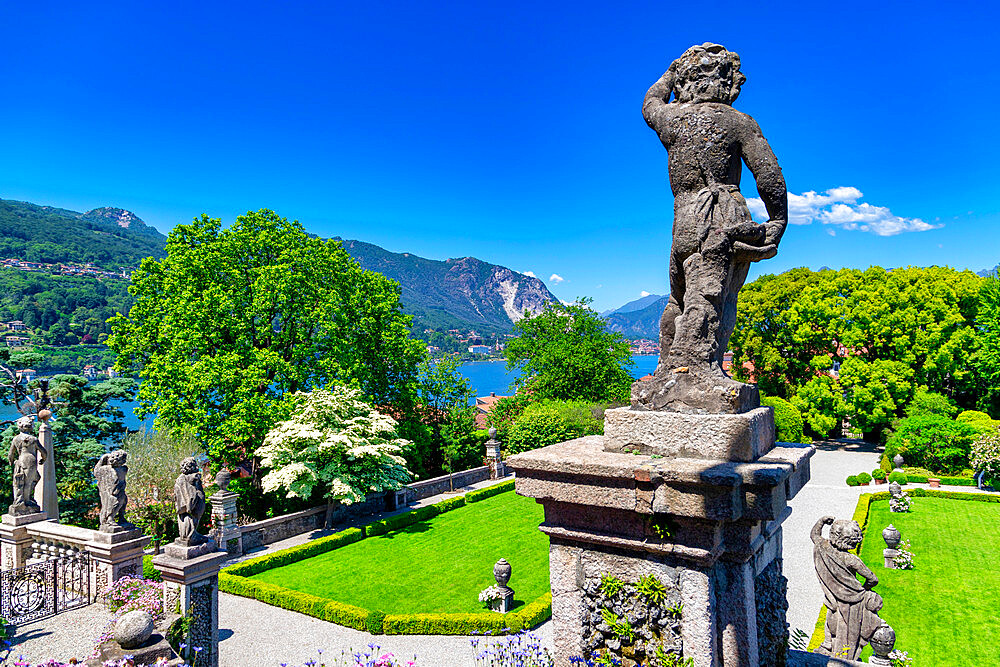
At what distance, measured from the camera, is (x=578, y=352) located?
35938mm

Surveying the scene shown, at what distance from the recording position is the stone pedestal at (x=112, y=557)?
41.0ft

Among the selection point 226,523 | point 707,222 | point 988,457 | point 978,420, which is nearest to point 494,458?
point 226,523

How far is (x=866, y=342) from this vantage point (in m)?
31.5

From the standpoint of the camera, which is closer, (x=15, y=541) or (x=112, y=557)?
(x=112, y=557)

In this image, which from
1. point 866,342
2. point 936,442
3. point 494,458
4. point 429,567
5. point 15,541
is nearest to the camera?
point 15,541

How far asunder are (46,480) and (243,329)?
6.84m

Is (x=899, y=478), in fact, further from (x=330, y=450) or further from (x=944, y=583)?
(x=330, y=450)

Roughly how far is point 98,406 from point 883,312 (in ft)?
117

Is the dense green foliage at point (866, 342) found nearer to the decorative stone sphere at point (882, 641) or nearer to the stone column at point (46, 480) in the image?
the decorative stone sphere at point (882, 641)

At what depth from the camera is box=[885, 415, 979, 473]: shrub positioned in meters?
25.1

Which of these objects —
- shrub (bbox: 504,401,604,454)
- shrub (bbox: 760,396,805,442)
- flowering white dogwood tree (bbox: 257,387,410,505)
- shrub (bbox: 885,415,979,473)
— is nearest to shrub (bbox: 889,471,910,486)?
shrub (bbox: 885,415,979,473)

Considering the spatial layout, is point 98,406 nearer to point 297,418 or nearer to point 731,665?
point 297,418

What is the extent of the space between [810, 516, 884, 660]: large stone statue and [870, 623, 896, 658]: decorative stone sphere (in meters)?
0.08

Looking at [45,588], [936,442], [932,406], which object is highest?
[932,406]
